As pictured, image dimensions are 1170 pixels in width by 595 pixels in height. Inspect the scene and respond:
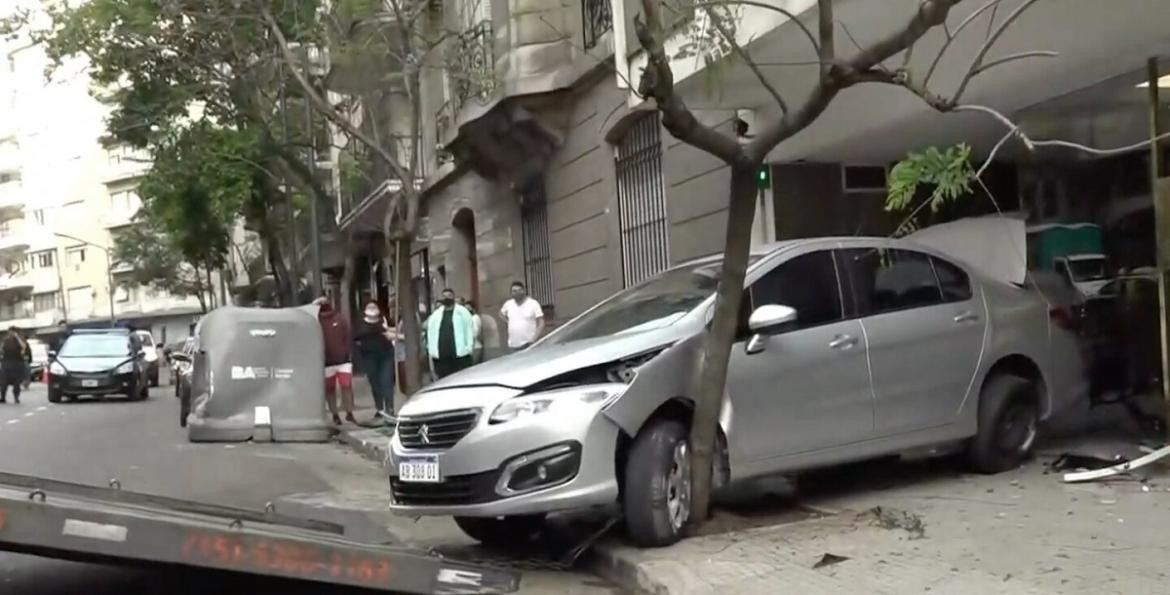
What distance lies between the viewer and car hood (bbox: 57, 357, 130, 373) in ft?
95.9

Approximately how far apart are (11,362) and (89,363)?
188 cm

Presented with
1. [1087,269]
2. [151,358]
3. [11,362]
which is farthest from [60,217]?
[1087,269]

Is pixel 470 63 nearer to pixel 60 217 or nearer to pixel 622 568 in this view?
pixel 622 568

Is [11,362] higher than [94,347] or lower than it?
lower

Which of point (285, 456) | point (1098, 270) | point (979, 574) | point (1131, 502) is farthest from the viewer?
point (285, 456)

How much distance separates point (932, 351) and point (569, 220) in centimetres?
945

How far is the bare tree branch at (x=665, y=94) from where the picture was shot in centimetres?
691

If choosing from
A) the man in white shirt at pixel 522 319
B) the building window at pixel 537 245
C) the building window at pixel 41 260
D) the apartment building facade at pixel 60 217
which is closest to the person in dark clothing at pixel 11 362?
the building window at pixel 537 245

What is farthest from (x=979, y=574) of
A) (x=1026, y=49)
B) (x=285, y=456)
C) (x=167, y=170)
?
(x=167, y=170)

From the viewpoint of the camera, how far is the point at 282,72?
72.0 feet

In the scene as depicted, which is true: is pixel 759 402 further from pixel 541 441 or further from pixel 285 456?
pixel 285 456

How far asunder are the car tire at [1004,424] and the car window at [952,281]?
63cm

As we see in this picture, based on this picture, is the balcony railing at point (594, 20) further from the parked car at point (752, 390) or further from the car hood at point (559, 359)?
the car hood at point (559, 359)

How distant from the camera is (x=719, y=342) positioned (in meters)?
7.34
